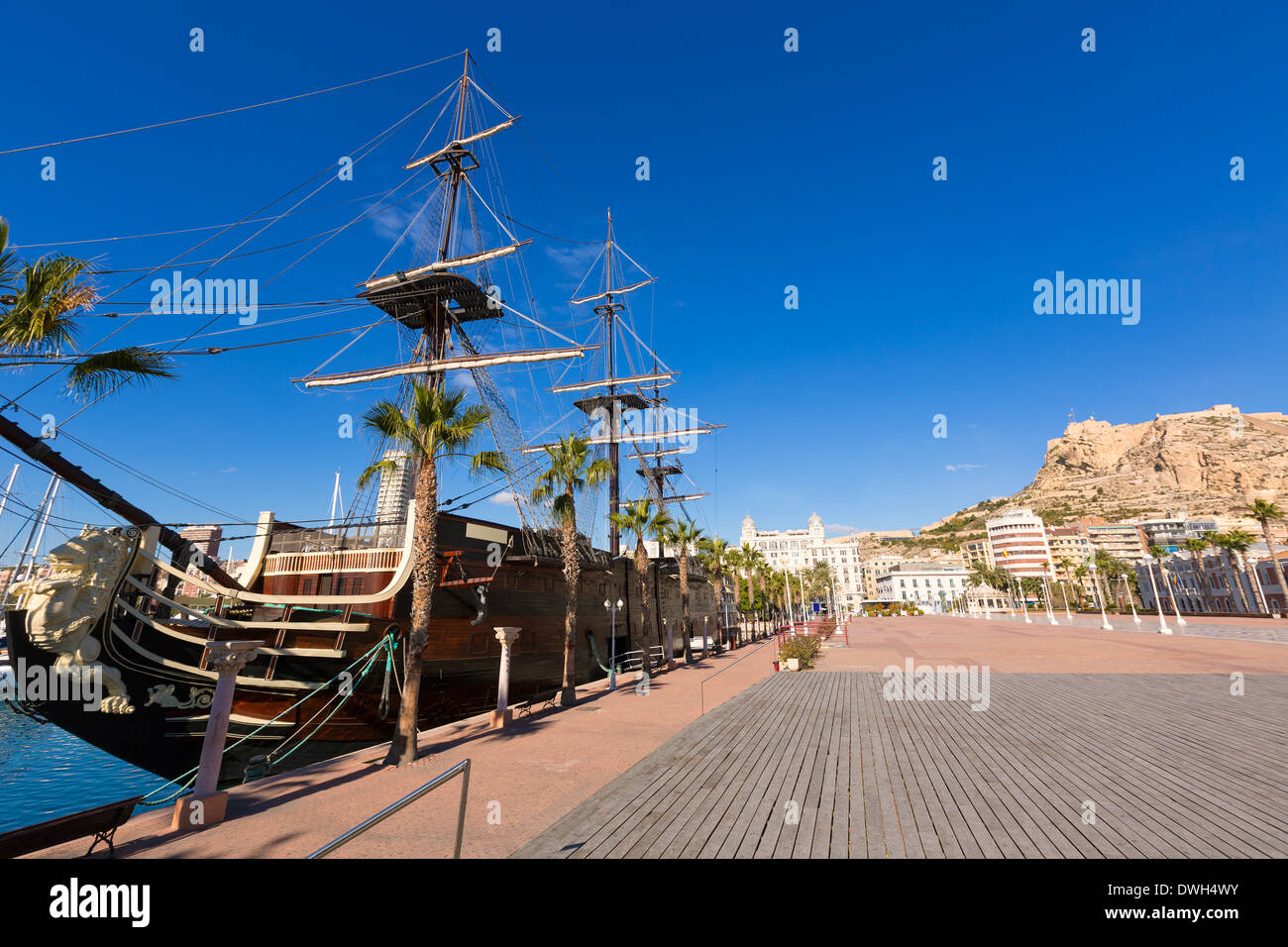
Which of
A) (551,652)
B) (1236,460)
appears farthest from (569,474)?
(1236,460)

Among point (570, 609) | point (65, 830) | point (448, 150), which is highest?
point (448, 150)

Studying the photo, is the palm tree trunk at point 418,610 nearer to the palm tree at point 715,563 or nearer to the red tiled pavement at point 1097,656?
the red tiled pavement at point 1097,656

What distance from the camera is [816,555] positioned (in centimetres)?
16812

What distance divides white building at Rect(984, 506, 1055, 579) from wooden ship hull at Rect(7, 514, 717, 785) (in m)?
166

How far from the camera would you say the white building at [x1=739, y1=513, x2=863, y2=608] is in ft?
530

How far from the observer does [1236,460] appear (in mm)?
184125

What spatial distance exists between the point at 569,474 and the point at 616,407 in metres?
25.0

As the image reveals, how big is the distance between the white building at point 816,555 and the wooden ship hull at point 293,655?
148 meters

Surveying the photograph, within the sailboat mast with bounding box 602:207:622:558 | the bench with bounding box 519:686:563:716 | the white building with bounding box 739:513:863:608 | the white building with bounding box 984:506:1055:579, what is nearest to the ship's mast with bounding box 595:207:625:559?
the sailboat mast with bounding box 602:207:622:558

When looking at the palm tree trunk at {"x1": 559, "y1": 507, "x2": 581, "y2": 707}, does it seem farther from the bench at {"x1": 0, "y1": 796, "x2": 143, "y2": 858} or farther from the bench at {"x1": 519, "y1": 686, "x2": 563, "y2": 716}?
the bench at {"x1": 0, "y1": 796, "x2": 143, "y2": 858}

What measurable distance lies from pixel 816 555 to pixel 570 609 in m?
163

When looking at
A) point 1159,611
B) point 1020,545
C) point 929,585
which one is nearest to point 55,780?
point 1159,611

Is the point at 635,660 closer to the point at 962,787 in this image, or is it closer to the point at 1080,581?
the point at 962,787
